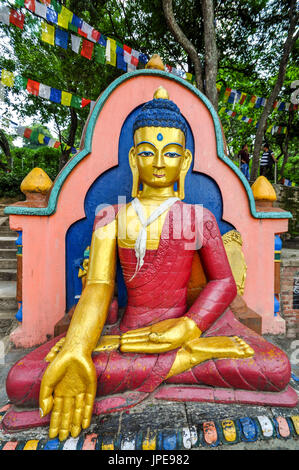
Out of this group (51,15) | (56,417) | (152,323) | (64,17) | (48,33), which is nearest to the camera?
(56,417)

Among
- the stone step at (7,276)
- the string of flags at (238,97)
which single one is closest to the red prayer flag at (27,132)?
the stone step at (7,276)

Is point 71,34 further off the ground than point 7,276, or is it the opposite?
point 71,34

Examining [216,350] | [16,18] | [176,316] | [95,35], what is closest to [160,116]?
[176,316]

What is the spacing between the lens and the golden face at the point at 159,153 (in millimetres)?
1995

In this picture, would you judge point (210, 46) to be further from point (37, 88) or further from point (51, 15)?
point (37, 88)

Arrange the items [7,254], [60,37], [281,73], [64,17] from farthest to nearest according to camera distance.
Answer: [281,73] → [7,254] → [60,37] → [64,17]

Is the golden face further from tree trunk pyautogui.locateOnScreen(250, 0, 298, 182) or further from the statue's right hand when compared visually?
tree trunk pyautogui.locateOnScreen(250, 0, 298, 182)

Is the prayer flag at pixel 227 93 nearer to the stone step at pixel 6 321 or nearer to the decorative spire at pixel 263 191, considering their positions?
the decorative spire at pixel 263 191

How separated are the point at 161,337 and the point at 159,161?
1.22 meters

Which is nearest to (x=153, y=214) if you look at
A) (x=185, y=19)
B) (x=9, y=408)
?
(x=9, y=408)

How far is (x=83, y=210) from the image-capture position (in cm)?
269

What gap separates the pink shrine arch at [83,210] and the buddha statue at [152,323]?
66 cm
